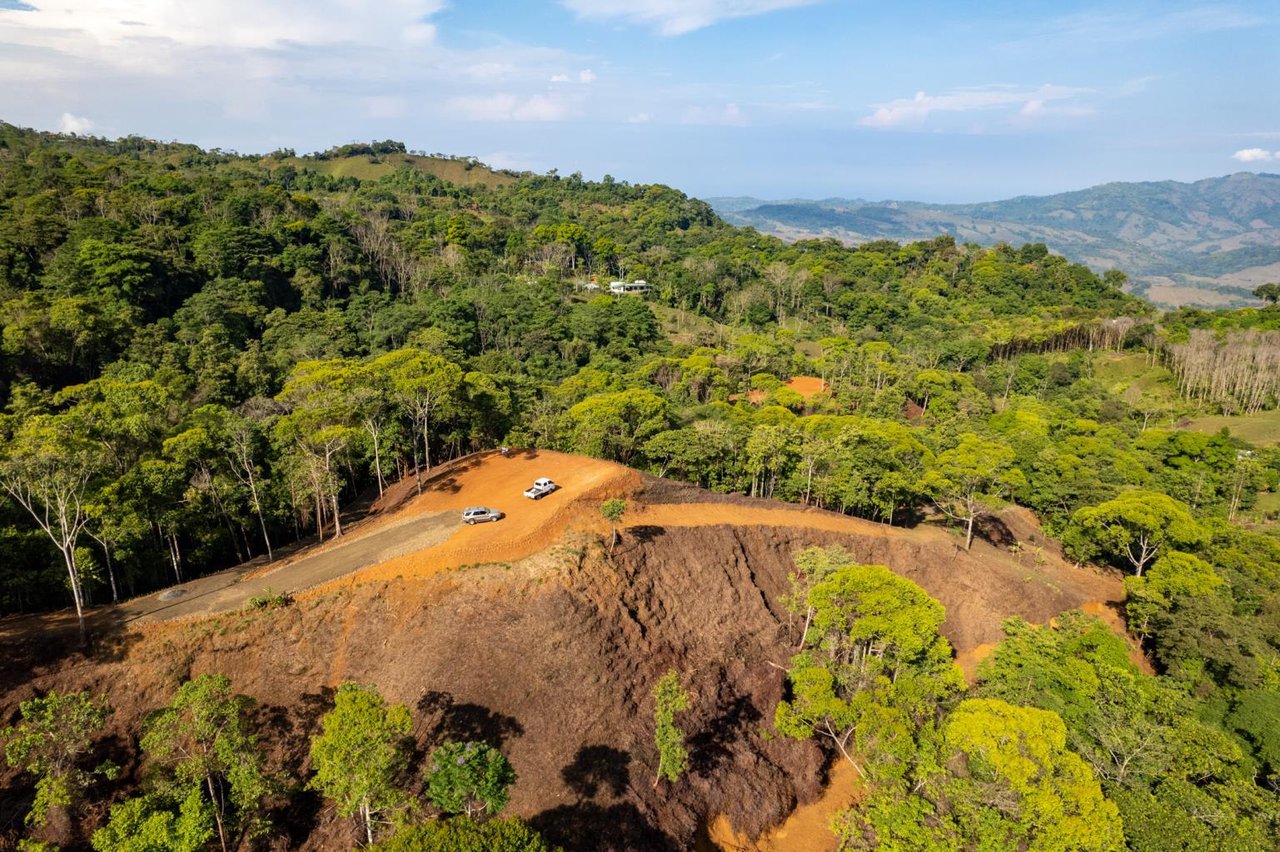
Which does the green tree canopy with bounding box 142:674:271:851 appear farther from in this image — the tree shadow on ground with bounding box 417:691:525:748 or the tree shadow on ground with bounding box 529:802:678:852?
the tree shadow on ground with bounding box 529:802:678:852

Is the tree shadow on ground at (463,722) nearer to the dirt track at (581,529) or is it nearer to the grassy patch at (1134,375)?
the dirt track at (581,529)

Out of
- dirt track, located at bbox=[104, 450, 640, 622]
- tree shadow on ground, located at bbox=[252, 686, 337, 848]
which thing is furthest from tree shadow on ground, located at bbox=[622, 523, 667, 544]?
tree shadow on ground, located at bbox=[252, 686, 337, 848]

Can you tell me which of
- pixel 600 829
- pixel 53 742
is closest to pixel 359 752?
pixel 53 742

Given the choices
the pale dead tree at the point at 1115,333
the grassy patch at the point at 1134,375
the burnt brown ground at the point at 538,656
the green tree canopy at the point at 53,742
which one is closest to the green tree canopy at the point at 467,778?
the burnt brown ground at the point at 538,656

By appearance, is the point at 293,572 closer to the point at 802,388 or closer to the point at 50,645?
the point at 50,645

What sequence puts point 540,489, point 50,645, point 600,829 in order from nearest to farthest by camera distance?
point 600,829, point 50,645, point 540,489

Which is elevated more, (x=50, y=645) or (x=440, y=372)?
(x=440, y=372)

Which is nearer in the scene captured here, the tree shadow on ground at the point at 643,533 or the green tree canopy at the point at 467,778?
the green tree canopy at the point at 467,778
